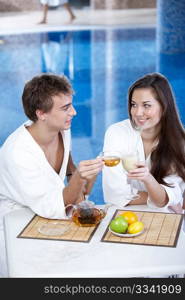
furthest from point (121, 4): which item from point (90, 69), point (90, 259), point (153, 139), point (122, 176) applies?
point (90, 259)

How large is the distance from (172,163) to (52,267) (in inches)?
45.9

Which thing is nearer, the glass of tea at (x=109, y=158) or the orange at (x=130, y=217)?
the orange at (x=130, y=217)

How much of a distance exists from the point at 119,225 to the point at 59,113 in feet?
2.59

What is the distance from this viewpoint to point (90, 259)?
236cm

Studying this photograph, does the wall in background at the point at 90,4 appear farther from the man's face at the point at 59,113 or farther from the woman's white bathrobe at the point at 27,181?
the woman's white bathrobe at the point at 27,181

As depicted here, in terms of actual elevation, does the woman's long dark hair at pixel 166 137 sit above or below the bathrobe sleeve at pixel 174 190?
above

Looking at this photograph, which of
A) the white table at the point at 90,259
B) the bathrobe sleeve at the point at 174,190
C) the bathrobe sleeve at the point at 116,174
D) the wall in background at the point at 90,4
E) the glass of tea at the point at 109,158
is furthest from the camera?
the wall in background at the point at 90,4

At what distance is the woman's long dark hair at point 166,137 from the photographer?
322 cm

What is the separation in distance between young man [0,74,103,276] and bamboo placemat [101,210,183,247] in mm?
278

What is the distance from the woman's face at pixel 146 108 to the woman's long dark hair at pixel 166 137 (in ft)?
0.07

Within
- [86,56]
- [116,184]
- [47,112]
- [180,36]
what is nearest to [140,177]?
[116,184]

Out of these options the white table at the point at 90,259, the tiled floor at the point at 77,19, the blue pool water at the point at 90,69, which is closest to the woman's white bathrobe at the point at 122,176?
the white table at the point at 90,259

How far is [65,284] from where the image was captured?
227 centimetres

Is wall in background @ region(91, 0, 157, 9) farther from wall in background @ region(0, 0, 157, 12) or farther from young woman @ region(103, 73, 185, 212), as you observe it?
young woman @ region(103, 73, 185, 212)
